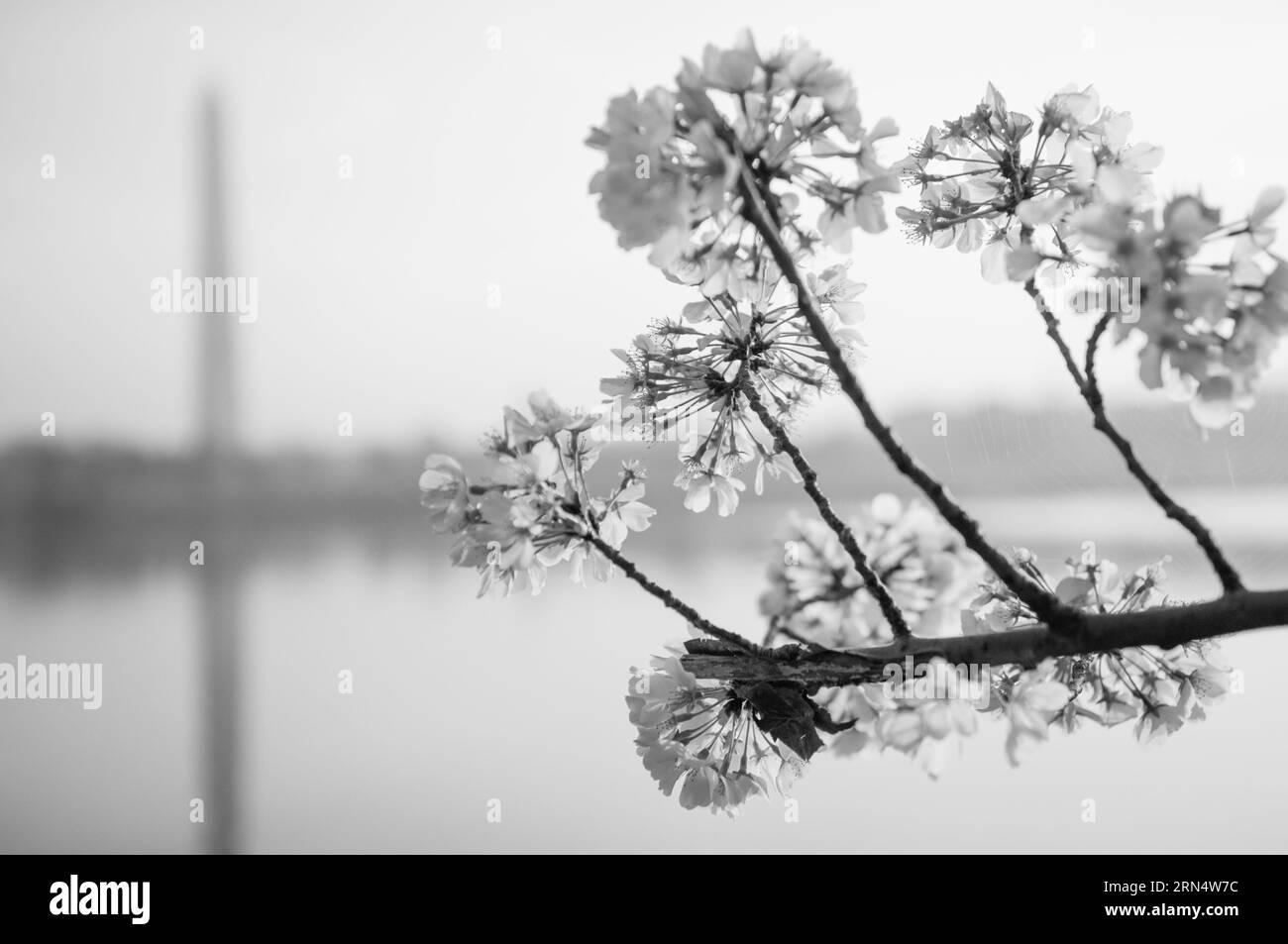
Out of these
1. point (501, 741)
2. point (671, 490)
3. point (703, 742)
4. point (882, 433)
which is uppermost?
point (671, 490)

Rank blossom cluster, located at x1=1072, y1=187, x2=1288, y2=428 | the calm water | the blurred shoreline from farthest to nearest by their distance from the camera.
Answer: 1. the calm water
2. the blurred shoreline
3. blossom cluster, located at x1=1072, y1=187, x2=1288, y2=428

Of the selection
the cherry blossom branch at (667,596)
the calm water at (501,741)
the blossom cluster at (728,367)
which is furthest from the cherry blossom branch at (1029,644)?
the calm water at (501,741)

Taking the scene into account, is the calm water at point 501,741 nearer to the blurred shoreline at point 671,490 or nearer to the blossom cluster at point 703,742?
the blurred shoreline at point 671,490

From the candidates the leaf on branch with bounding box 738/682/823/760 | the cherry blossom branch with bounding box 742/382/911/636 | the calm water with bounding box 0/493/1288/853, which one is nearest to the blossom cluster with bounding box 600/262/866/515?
the cherry blossom branch with bounding box 742/382/911/636

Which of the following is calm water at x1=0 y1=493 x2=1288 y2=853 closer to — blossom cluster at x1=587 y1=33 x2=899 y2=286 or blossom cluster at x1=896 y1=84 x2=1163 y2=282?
blossom cluster at x1=896 y1=84 x2=1163 y2=282

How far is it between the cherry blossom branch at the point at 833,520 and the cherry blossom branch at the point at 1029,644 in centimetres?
1

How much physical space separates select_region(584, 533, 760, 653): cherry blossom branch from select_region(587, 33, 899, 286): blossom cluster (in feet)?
0.40

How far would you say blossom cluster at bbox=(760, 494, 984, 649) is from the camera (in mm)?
344

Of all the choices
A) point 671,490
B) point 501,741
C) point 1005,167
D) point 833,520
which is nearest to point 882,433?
point 833,520

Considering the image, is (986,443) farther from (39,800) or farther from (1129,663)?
(39,800)

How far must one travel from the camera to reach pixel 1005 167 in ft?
1.37

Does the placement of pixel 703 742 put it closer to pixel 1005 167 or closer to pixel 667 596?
pixel 667 596

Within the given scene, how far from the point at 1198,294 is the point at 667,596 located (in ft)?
0.66
